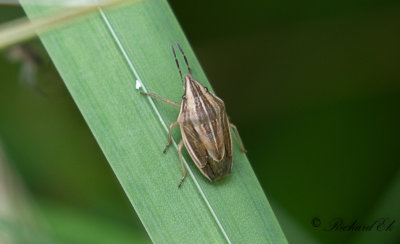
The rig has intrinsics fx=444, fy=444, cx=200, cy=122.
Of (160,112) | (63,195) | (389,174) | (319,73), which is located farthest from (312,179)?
(63,195)

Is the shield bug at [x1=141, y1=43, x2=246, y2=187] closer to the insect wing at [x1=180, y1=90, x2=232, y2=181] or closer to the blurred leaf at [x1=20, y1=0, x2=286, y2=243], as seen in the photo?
the insect wing at [x1=180, y1=90, x2=232, y2=181]

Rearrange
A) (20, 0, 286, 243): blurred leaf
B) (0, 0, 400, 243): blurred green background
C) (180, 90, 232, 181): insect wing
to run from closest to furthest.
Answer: (20, 0, 286, 243): blurred leaf, (180, 90, 232, 181): insect wing, (0, 0, 400, 243): blurred green background

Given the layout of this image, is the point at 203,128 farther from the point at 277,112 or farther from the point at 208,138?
the point at 277,112

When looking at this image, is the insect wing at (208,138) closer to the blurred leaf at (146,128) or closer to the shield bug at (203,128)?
the shield bug at (203,128)

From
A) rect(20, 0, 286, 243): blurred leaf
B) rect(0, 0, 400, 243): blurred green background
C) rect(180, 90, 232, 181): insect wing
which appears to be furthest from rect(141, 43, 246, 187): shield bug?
rect(0, 0, 400, 243): blurred green background

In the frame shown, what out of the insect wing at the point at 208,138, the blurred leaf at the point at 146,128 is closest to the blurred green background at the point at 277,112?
the insect wing at the point at 208,138

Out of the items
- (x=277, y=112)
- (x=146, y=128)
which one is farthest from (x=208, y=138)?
(x=277, y=112)

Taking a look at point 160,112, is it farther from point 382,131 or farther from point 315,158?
point 382,131
